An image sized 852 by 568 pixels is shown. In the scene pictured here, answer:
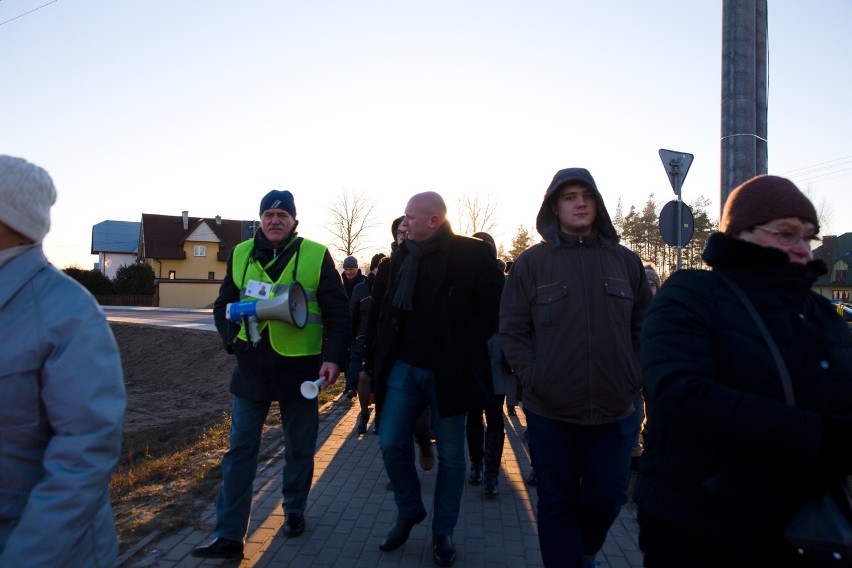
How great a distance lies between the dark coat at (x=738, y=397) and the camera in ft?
5.99

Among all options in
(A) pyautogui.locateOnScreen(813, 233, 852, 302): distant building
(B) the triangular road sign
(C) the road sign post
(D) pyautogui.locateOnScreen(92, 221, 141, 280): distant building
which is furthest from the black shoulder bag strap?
(D) pyautogui.locateOnScreen(92, 221, 141, 280): distant building

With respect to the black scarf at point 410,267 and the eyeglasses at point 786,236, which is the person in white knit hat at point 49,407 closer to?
the eyeglasses at point 786,236

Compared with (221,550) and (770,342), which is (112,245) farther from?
(770,342)

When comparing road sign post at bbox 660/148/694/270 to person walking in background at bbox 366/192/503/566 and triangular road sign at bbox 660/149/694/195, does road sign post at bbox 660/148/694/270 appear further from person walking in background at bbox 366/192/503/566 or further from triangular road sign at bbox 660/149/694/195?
person walking in background at bbox 366/192/503/566

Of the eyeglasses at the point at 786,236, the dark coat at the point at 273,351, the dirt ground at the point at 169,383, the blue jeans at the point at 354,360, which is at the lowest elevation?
the dirt ground at the point at 169,383

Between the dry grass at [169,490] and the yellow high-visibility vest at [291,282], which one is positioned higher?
the yellow high-visibility vest at [291,282]

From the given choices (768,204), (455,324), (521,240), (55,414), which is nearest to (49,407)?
(55,414)

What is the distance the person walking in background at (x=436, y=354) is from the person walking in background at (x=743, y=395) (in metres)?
1.97

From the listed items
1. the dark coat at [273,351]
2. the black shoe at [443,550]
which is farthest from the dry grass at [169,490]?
the black shoe at [443,550]

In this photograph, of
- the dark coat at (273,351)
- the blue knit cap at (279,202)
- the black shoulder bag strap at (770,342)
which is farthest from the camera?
the blue knit cap at (279,202)

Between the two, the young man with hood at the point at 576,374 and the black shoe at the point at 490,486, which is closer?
the young man with hood at the point at 576,374

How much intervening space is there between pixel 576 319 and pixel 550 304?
0.48 ft

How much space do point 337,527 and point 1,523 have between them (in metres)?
3.14

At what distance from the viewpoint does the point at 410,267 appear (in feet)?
13.8
